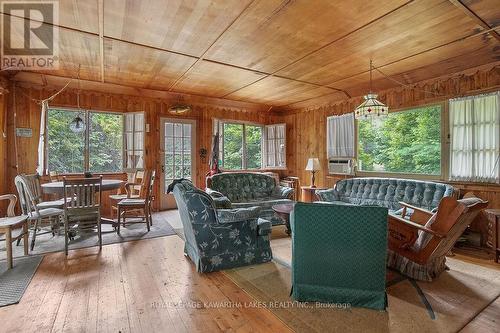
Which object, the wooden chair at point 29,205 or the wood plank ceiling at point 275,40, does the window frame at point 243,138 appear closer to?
the wood plank ceiling at point 275,40

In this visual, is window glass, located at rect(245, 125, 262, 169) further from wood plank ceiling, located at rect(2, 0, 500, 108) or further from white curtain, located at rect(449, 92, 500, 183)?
white curtain, located at rect(449, 92, 500, 183)

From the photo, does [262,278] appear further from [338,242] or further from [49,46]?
[49,46]

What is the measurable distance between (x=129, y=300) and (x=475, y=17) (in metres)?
4.44

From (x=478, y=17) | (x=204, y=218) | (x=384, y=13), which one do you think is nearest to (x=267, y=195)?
(x=204, y=218)

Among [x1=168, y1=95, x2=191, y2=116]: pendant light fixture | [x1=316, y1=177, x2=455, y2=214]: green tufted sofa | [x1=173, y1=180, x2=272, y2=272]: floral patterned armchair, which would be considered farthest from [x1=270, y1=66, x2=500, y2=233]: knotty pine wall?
[x1=173, y1=180, x2=272, y2=272]: floral patterned armchair

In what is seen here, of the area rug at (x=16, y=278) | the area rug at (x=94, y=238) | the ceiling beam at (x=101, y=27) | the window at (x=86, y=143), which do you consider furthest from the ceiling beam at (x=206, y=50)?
the area rug at (x=16, y=278)

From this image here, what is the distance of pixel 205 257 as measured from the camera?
2768 millimetres

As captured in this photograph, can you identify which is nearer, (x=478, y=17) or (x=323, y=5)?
(x=323, y=5)

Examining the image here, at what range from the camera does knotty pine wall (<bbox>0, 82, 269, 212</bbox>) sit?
4719mm

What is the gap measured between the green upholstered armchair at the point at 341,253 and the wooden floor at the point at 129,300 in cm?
49

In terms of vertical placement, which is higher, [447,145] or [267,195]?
[447,145]

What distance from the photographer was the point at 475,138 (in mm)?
3902

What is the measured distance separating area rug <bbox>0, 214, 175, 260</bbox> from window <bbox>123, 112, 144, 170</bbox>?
1548 mm

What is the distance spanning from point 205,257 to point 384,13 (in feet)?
10.4
